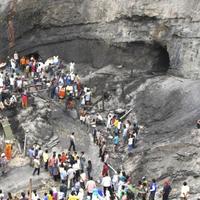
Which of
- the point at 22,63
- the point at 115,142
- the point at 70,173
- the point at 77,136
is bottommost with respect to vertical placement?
the point at 77,136

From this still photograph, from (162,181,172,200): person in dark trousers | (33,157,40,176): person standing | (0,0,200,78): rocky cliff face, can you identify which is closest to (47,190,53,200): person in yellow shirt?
(33,157,40,176): person standing

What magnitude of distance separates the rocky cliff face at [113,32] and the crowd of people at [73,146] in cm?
147

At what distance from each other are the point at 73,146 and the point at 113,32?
10.2 meters

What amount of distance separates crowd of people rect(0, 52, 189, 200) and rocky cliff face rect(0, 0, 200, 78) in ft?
4.84

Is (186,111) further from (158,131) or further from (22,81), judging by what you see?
(22,81)

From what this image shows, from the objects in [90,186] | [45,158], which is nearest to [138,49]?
[45,158]

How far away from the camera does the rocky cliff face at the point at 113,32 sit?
37084 mm

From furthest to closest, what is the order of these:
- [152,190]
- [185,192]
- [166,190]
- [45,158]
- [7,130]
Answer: [7,130]
[45,158]
[152,190]
[166,190]
[185,192]

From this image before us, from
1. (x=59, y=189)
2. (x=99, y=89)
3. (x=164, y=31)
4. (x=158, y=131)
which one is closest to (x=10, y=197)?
(x=59, y=189)

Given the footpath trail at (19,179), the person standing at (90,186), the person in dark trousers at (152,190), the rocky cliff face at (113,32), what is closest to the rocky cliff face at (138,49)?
the rocky cliff face at (113,32)

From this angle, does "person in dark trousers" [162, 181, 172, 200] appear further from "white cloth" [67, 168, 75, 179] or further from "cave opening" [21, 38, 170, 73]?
"cave opening" [21, 38, 170, 73]

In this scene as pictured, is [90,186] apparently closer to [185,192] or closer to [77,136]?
[185,192]

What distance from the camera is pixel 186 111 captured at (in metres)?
33.4

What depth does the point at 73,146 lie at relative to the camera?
33.2m
